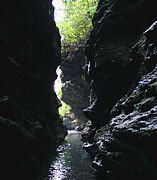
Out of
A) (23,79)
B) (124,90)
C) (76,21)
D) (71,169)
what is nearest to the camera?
(71,169)

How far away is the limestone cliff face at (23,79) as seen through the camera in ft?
73.5

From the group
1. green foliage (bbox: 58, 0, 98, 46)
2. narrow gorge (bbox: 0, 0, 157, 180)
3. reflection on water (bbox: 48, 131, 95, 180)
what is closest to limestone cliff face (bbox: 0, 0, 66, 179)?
narrow gorge (bbox: 0, 0, 157, 180)

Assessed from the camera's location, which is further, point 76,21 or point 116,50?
point 76,21

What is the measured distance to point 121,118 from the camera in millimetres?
24062

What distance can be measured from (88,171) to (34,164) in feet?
17.2

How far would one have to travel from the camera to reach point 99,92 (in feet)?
127

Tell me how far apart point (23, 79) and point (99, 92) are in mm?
10396

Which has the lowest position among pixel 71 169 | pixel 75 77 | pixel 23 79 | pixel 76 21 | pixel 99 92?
pixel 71 169

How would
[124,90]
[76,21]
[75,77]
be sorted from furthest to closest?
[75,77] → [76,21] → [124,90]

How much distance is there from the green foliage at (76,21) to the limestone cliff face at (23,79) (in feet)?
85.7

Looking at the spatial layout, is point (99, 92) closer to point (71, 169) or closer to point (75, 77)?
point (71, 169)

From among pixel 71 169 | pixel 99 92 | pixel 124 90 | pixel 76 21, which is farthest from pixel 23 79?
pixel 76 21

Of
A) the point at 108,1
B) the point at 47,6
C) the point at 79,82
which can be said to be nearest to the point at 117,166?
the point at 108,1

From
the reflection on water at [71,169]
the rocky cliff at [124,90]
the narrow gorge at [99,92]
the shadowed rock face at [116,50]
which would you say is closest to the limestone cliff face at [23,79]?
the narrow gorge at [99,92]
